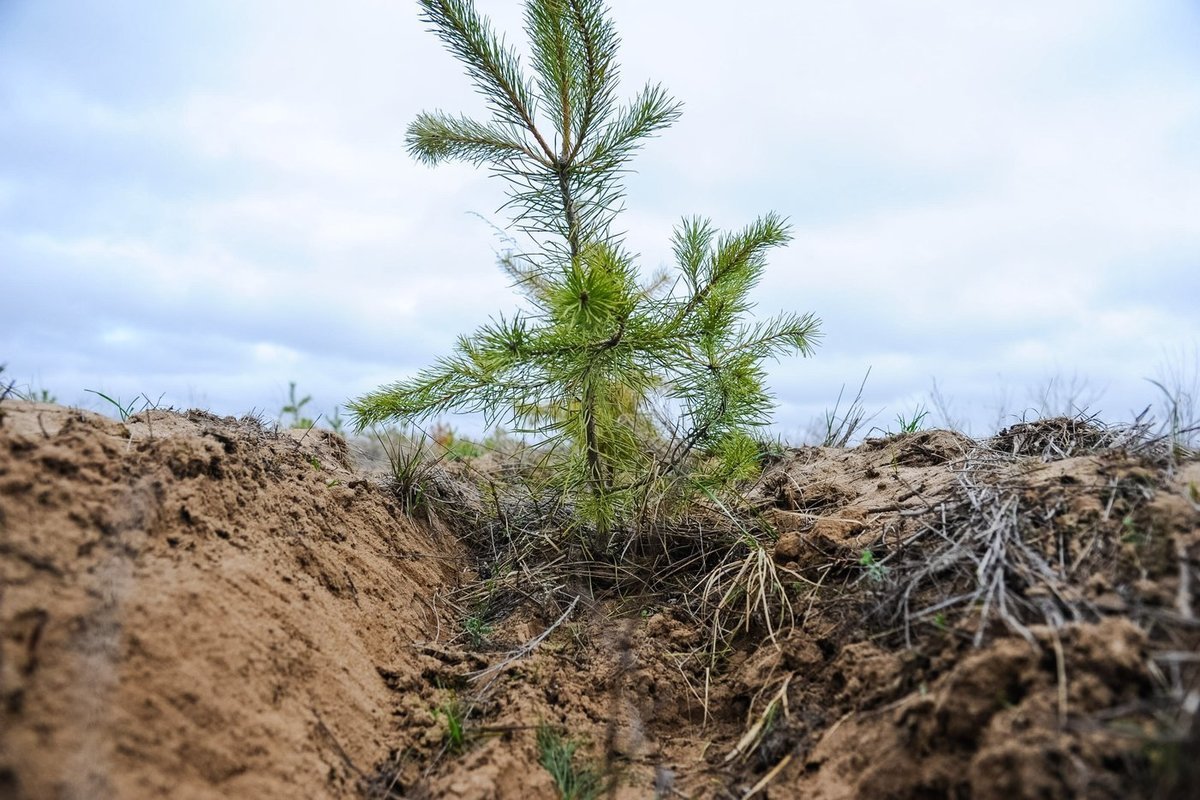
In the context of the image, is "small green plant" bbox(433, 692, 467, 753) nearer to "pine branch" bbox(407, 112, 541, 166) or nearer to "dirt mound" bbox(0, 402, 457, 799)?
"dirt mound" bbox(0, 402, 457, 799)

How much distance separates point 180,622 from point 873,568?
2.12m

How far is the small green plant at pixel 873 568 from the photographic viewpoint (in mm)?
2414

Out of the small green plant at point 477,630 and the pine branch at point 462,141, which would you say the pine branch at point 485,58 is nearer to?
the pine branch at point 462,141

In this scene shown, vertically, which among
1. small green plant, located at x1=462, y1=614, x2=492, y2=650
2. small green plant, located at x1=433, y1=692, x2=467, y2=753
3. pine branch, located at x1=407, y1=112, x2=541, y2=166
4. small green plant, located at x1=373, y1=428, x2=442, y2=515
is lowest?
small green plant, located at x1=433, y1=692, x2=467, y2=753

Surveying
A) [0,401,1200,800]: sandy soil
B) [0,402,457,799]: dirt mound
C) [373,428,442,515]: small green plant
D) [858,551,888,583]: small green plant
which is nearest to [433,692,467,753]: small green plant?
[0,401,1200,800]: sandy soil

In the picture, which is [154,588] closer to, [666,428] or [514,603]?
[514,603]

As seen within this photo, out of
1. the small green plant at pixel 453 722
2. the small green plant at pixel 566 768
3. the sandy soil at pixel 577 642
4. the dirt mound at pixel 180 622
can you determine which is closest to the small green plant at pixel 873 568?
the sandy soil at pixel 577 642

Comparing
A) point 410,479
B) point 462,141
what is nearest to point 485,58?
point 462,141

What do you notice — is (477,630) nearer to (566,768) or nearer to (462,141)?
(566,768)

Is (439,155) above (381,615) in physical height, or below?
above

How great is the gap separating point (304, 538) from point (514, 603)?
35.2 inches

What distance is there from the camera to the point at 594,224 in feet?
10.2

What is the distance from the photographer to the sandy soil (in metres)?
1.62

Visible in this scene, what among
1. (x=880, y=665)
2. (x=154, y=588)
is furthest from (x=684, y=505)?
(x=154, y=588)
